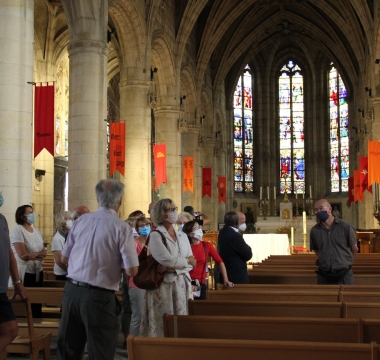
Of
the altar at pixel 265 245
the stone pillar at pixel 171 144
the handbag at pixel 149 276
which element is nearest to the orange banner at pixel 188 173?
the stone pillar at pixel 171 144

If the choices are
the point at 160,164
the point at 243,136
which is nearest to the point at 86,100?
the point at 160,164

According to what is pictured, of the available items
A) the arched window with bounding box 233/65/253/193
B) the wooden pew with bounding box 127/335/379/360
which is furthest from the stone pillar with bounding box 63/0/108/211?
the arched window with bounding box 233/65/253/193

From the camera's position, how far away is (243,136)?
130ft

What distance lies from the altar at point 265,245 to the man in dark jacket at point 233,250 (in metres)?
8.97

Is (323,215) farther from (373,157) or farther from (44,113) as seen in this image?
(373,157)

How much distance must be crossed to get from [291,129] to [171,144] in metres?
17.3

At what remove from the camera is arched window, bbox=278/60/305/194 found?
1553 inches

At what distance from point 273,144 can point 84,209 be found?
33707 millimetres

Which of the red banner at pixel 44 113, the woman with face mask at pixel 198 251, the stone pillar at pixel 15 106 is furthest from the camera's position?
the red banner at pixel 44 113

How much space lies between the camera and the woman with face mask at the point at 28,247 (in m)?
6.53

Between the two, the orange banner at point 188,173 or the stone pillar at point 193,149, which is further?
the stone pillar at point 193,149

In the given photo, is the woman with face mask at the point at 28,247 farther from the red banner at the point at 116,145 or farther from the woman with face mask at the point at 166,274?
the red banner at the point at 116,145

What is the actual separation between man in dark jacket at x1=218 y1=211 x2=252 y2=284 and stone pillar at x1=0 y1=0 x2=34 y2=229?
3.75 meters

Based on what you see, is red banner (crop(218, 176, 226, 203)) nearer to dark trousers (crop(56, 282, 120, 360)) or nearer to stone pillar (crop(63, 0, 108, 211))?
stone pillar (crop(63, 0, 108, 211))
